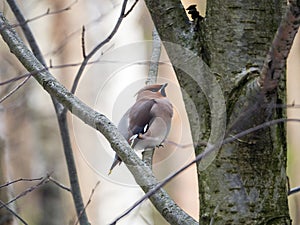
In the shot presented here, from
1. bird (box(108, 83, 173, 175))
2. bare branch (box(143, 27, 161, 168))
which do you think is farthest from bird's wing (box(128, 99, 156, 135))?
bare branch (box(143, 27, 161, 168))

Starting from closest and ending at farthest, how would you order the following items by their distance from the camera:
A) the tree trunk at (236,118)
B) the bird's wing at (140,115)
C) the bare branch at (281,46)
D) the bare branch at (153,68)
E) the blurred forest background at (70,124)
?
the bare branch at (281,46), the tree trunk at (236,118), the bird's wing at (140,115), the bare branch at (153,68), the blurred forest background at (70,124)

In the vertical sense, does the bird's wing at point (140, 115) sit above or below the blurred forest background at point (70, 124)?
below

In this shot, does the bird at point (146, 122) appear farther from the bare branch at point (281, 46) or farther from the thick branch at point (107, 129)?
the bare branch at point (281, 46)

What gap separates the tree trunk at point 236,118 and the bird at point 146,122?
1.01 ft

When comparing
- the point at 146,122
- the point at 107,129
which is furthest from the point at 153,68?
the point at 107,129

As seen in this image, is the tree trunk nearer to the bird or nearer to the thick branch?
the thick branch

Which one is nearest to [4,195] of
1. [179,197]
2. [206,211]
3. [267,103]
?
[206,211]

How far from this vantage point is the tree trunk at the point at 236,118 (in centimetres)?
109

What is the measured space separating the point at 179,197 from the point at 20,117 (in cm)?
138

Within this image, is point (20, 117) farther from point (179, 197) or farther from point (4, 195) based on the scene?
point (4, 195)

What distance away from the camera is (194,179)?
5086 mm

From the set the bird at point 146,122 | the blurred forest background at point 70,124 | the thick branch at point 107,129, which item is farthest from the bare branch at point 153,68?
the blurred forest background at point 70,124

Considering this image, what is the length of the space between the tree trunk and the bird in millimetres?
308

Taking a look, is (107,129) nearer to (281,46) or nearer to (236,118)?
(236,118)
